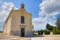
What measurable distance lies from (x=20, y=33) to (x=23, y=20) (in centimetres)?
272

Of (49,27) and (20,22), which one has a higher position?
(20,22)

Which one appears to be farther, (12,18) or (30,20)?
(30,20)

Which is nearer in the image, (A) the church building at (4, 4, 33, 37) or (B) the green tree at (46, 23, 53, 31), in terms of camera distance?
(A) the church building at (4, 4, 33, 37)

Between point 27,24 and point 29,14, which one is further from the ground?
point 29,14

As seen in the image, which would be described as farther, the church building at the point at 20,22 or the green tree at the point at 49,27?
the green tree at the point at 49,27

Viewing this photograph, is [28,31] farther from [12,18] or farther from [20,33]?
[12,18]

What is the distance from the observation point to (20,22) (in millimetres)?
26531

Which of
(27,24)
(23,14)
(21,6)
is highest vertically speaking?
(21,6)

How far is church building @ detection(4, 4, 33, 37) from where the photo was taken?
25.8m

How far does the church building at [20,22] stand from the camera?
25.8m

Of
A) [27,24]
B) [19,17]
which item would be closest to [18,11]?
[19,17]

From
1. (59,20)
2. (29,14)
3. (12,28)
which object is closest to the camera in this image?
(12,28)

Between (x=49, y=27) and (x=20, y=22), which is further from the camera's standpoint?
(x=49, y=27)

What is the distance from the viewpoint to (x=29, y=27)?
2728 cm
